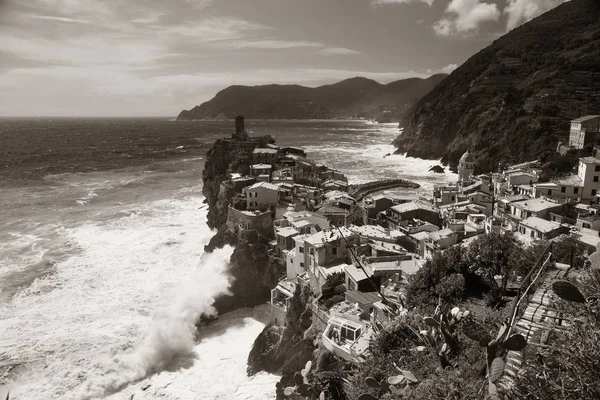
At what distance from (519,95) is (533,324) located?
8536cm

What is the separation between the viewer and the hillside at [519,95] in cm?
7175

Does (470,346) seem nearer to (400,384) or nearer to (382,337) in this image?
(400,384)

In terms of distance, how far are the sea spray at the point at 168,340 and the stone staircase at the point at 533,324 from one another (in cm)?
2190

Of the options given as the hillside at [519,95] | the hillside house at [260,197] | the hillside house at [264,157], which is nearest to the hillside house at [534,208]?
the hillside house at [260,197]

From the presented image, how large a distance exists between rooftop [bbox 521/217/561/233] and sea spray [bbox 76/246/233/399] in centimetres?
2390

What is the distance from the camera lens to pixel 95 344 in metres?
27.2

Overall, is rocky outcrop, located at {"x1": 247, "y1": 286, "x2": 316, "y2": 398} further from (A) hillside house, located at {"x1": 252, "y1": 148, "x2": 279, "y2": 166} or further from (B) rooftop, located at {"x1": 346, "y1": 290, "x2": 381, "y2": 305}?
(A) hillside house, located at {"x1": 252, "y1": 148, "x2": 279, "y2": 166}

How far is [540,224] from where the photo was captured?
2938 cm

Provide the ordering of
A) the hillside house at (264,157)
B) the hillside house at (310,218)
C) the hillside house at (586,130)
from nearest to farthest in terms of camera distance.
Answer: the hillside house at (310,218)
the hillside house at (586,130)
the hillside house at (264,157)

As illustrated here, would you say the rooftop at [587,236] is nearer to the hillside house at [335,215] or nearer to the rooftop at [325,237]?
the rooftop at [325,237]

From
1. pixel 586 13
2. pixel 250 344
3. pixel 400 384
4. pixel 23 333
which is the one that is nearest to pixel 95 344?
pixel 23 333

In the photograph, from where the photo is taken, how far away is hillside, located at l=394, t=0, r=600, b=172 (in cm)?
7175

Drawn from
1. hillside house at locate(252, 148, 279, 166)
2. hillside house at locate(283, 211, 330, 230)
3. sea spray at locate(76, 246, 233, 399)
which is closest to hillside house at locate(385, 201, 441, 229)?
hillside house at locate(283, 211, 330, 230)

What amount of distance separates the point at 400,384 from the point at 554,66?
97.3 m
